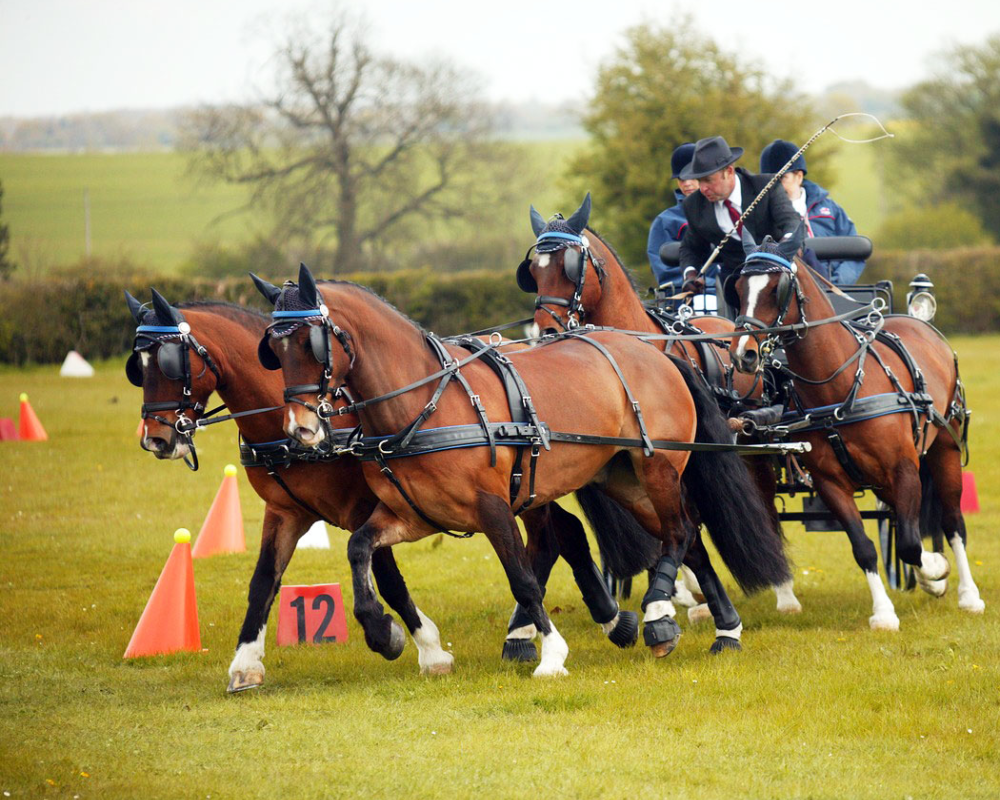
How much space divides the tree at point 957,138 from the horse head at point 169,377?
4453 cm

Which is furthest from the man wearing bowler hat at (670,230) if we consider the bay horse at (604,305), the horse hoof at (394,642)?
the horse hoof at (394,642)

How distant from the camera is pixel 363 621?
557 centimetres

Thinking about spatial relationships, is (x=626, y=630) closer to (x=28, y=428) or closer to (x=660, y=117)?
(x=28, y=428)

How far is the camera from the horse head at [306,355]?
510cm

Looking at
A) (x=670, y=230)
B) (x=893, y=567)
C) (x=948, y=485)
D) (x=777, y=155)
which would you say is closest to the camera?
(x=948, y=485)

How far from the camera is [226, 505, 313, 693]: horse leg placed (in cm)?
585

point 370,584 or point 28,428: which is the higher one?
point 370,584

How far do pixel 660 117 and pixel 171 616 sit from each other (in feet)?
71.5

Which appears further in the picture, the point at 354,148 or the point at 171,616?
the point at 354,148

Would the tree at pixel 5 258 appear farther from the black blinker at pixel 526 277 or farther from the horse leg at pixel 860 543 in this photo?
the horse leg at pixel 860 543

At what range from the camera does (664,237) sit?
9.93 metres

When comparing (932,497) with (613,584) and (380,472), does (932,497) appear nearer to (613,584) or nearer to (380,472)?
(613,584)

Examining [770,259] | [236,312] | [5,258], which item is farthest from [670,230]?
[5,258]

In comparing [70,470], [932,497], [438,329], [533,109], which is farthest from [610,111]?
[533,109]
